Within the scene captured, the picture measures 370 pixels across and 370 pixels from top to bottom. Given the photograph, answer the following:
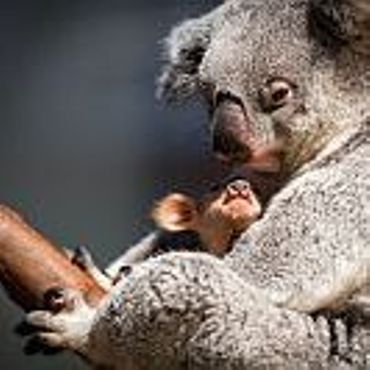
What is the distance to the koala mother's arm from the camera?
2707 millimetres

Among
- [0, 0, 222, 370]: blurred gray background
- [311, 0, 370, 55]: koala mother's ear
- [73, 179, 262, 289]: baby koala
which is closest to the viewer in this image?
[311, 0, 370, 55]: koala mother's ear

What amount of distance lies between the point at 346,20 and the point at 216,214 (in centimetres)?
55

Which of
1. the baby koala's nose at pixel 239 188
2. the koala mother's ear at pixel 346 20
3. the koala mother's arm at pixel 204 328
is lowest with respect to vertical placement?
the koala mother's arm at pixel 204 328

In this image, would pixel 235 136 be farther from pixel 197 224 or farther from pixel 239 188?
pixel 197 224

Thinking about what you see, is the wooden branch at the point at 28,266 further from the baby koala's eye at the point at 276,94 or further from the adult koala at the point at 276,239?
the baby koala's eye at the point at 276,94

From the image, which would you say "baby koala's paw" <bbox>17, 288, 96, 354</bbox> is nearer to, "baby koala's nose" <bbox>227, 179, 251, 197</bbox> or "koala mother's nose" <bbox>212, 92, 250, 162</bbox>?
"koala mother's nose" <bbox>212, 92, 250, 162</bbox>

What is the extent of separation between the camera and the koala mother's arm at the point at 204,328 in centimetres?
271

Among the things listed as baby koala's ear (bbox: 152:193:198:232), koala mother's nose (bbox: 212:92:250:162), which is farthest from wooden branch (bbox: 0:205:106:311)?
baby koala's ear (bbox: 152:193:198:232)

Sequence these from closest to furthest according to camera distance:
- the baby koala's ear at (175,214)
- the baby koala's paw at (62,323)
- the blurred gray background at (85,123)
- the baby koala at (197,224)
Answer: the baby koala's paw at (62,323)
the baby koala at (197,224)
the baby koala's ear at (175,214)
the blurred gray background at (85,123)

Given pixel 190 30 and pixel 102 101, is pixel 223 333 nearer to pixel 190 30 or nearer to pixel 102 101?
pixel 190 30

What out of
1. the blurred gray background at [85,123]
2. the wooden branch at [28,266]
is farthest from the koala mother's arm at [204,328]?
the blurred gray background at [85,123]

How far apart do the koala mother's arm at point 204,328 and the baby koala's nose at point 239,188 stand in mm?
538

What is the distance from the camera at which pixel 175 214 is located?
350cm

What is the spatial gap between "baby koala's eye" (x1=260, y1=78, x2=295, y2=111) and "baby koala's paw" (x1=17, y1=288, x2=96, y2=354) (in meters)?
0.55
